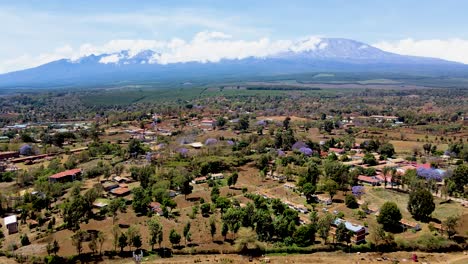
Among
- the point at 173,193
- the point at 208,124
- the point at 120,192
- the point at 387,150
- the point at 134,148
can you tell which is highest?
the point at 134,148

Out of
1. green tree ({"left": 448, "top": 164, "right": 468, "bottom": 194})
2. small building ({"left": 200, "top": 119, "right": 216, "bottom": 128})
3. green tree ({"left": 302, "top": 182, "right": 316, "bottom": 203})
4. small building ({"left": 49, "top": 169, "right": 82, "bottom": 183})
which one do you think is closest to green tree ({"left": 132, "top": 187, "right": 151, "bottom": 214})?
small building ({"left": 49, "top": 169, "right": 82, "bottom": 183})

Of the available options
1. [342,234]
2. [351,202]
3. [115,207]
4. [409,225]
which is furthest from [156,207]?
[409,225]

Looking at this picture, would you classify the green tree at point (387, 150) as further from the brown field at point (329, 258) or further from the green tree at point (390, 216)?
the brown field at point (329, 258)

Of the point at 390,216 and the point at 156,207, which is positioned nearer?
the point at 390,216

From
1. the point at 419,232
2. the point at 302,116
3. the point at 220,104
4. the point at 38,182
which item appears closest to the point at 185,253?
the point at 419,232

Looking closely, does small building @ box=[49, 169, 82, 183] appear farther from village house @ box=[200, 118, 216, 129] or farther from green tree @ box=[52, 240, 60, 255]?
village house @ box=[200, 118, 216, 129]

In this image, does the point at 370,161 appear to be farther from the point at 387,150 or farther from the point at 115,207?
the point at 115,207

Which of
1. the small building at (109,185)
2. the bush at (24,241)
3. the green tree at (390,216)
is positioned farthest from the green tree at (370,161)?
the bush at (24,241)
